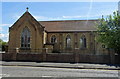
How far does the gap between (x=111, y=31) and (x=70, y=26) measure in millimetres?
14540

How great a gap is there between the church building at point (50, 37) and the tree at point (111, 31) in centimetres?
954

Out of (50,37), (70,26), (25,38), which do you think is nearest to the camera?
(25,38)

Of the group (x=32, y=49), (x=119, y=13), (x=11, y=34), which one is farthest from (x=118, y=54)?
(x=11, y=34)

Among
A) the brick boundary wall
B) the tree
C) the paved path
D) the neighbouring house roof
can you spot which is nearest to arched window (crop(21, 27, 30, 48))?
the neighbouring house roof

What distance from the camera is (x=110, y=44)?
802 inches

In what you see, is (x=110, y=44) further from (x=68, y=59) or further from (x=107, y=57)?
(x=68, y=59)

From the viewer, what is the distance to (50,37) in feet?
109

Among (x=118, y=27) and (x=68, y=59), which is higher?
(x=118, y=27)

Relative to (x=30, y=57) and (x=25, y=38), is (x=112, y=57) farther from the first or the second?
(x=25, y=38)

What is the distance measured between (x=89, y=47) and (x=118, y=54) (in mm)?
11435

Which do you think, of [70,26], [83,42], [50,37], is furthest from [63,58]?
[70,26]

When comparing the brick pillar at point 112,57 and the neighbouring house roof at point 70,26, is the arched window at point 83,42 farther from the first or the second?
the brick pillar at point 112,57

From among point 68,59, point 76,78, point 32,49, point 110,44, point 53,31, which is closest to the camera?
point 76,78

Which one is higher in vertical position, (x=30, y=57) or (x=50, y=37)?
(x=50, y=37)
